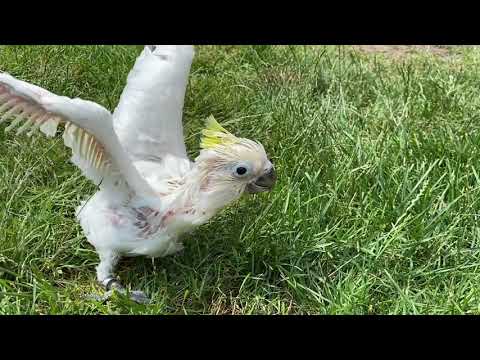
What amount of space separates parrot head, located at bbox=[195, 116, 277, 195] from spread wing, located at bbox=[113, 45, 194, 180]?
318 mm

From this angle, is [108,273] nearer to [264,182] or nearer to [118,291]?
[118,291]

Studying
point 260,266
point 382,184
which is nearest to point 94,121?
point 260,266

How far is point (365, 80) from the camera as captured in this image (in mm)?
3863

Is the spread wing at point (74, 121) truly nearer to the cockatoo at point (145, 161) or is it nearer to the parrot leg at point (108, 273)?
the cockatoo at point (145, 161)

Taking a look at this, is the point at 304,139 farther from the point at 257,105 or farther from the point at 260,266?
the point at 260,266

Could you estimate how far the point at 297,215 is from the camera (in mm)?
2697

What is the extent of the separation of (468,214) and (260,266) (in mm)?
808

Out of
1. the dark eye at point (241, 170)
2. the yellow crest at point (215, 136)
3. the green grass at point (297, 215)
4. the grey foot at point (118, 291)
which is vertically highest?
the yellow crest at point (215, 136)

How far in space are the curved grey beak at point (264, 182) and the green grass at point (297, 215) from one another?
29 centimetres

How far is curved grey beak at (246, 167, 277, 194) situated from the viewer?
7.80ft

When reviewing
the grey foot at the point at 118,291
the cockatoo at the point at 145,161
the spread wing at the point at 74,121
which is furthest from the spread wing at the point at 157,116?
the grey foot at the point at 118,291

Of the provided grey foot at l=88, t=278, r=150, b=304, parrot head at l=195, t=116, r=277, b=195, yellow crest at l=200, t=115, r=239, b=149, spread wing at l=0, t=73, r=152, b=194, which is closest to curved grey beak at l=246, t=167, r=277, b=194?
parrot head at l=195, t=116, r=277, b=195

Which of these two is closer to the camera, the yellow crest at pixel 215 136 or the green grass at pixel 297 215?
the yellow crest at pixel 215 136

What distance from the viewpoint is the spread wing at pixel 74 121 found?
2.16 meters
